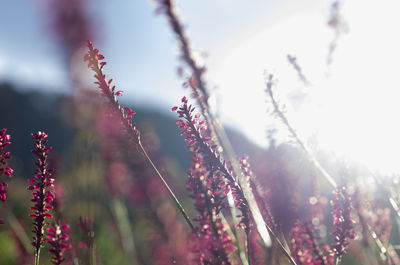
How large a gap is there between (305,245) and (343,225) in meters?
0.28

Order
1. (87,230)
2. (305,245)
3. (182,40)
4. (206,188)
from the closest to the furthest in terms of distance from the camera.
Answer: (182,40) → (206,188) → (305,245) → (87,230)

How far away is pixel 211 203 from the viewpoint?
1.49 metres

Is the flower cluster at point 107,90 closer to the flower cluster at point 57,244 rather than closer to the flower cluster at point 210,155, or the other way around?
the flower cluster at point 210,155

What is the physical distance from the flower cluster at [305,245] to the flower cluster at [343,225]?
97 mm

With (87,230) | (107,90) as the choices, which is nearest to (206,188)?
(107,90)

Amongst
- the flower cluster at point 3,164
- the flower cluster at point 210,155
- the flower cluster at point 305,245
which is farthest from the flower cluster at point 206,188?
the flower cluster at point 3,164

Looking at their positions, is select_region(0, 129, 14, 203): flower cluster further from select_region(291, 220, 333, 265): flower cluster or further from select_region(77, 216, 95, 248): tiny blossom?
select_region(291, 220, 333, 265): flower cluster

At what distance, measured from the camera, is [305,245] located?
73.9 inches

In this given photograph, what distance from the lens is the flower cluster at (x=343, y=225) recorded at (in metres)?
1.65

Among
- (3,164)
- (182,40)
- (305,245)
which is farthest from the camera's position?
(305,245)

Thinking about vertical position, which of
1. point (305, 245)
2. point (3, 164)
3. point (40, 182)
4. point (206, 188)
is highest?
point (3, 164)

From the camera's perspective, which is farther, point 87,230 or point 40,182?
point 87,230

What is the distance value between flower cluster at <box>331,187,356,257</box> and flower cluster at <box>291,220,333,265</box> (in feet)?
0.32

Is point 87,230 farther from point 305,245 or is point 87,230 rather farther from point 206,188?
point 305,245
